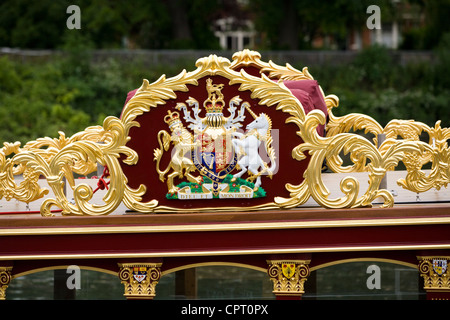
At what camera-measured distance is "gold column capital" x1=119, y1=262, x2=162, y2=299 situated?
18.0 ft

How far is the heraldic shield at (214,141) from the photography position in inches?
215

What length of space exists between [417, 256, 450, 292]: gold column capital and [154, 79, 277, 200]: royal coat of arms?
124 centimetres

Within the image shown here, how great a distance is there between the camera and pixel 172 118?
5477mm

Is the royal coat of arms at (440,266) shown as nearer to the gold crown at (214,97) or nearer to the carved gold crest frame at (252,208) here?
the carved gold crest frame at (252,208)

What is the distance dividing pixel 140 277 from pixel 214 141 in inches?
42.8

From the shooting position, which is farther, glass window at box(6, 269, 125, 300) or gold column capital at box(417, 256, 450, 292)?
glass window at box(6, 269, 125, 300)

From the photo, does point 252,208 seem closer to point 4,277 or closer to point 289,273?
point 289,273

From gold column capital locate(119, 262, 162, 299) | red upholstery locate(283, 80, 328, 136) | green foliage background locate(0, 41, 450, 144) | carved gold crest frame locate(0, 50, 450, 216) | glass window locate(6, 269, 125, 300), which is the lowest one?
glass window locate(6, 269, 125, 300)

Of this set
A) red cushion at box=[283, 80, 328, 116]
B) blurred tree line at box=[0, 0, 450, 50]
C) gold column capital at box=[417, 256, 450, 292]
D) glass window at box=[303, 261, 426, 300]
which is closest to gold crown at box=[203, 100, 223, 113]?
gold column capital at box=[417, 256, 450, 292]

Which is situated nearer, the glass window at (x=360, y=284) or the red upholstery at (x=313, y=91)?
the red upholstery at (x=313, y=91)

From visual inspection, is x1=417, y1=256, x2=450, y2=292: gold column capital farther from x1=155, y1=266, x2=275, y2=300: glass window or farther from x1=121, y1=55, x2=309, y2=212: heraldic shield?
x1=155, y1=266, x2=275, y2=300: glass window

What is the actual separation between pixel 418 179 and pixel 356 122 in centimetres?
208

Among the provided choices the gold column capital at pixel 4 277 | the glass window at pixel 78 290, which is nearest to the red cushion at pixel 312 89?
the gold column capital at pixel 4 277
